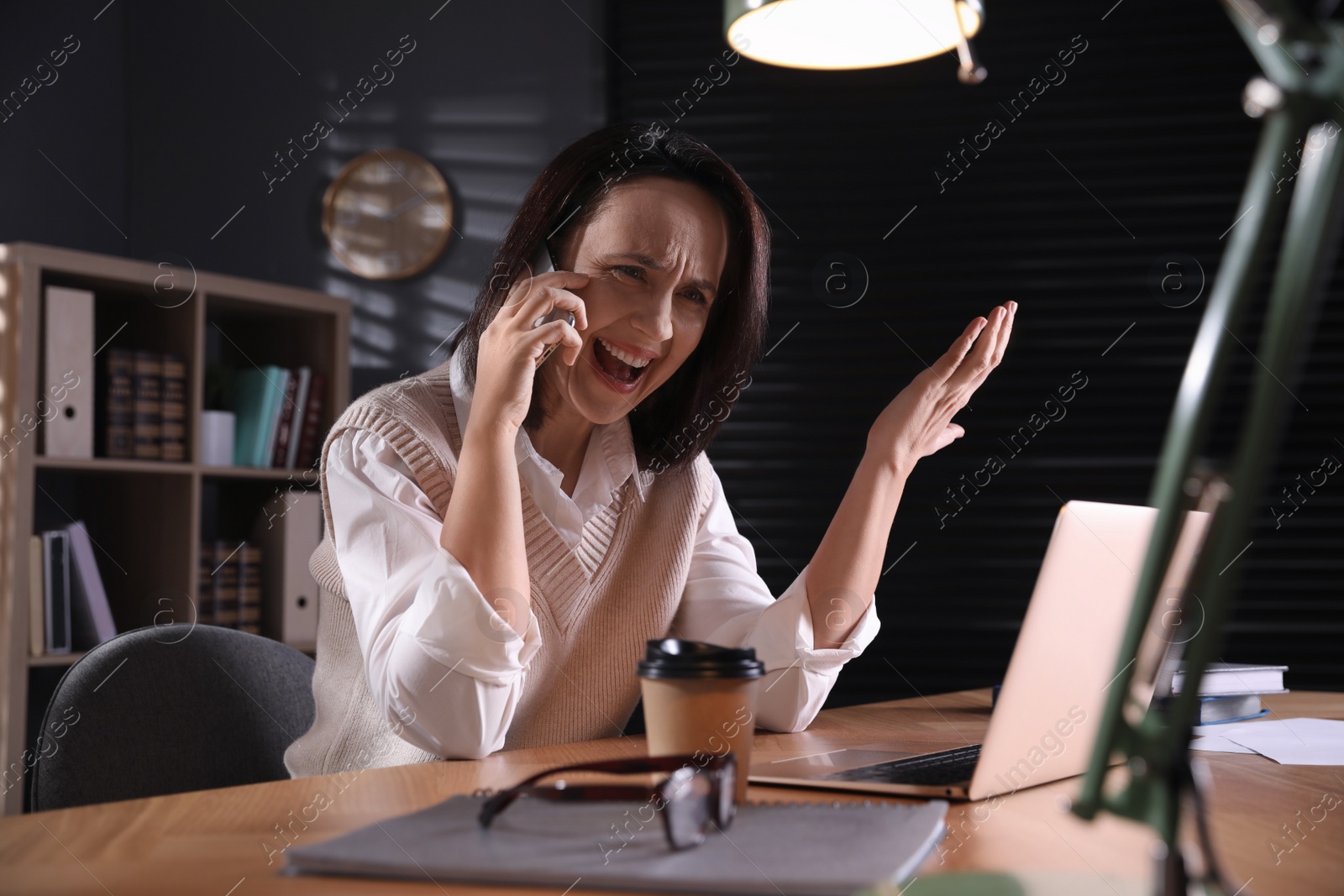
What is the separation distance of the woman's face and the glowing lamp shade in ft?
0.83

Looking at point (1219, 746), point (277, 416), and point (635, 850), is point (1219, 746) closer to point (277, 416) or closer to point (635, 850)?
point (635, 850)

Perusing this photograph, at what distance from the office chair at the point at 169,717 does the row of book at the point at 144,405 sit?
1.51 metres

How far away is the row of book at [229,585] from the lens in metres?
2.89

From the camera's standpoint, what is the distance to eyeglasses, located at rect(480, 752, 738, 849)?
660 mm

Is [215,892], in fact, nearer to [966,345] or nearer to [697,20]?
[966,345]

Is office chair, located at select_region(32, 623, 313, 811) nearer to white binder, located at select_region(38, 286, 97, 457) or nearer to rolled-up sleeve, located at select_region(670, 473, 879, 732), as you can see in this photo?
rolled-up sleeve, located at select_region(670, 473, 879, 732)

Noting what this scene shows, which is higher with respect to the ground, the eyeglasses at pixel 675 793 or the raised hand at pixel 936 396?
the raised hand at pixel 936 396

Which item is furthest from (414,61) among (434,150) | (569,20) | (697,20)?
(697,20)

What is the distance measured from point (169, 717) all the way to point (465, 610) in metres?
0.44

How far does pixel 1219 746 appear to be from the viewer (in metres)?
1.21

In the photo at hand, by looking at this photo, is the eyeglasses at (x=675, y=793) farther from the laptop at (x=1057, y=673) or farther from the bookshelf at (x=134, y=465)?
the bookshelf at (x=134, y=465)

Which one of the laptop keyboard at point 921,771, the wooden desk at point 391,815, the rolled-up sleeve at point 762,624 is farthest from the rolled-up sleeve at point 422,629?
the laptop keyboard at point 921,771

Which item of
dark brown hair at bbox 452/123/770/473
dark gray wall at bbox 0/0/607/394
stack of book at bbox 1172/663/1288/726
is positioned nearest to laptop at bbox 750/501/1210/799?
stack of book at bbox 1172/663/1288/726

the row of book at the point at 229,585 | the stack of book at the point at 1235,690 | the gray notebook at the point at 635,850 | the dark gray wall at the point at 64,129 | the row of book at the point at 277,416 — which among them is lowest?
the row of book at the point at 229,585
